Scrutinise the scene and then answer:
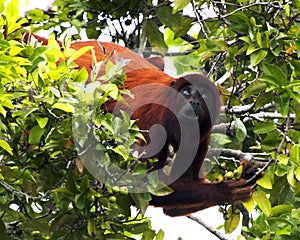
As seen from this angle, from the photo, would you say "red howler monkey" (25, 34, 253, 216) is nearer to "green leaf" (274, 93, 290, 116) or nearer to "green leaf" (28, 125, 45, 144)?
"green leaf" (274, 93, 290, 116)

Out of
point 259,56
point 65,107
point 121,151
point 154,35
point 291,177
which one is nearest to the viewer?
point 65,107

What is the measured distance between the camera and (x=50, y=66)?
3.53m

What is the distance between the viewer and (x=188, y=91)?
16.2ft

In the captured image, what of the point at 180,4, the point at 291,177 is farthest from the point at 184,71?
the point at 291,177

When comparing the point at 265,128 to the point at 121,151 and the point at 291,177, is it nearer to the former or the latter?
the point at 291,177

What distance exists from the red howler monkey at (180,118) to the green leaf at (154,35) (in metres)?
0.13

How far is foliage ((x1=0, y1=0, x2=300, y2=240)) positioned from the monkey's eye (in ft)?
0.51

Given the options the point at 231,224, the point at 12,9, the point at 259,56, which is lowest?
the point at 231,224

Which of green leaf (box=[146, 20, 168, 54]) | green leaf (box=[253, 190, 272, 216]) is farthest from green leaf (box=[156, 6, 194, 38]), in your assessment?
green leaf (box=[253, 190, 272, 216])

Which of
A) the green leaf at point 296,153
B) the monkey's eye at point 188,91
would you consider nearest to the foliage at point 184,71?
the green leaf at point 296,153

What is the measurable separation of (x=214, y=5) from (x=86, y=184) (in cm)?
159

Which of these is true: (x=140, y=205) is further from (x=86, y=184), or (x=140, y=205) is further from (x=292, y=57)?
(x=292, y=57)

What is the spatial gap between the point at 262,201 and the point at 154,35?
54.7 inches

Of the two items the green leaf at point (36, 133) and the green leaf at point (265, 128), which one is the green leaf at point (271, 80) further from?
the green leaf at point (36, 133)
